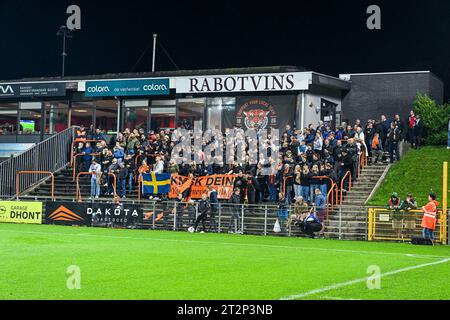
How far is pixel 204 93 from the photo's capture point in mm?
40750

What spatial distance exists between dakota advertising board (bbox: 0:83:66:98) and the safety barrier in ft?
74.8

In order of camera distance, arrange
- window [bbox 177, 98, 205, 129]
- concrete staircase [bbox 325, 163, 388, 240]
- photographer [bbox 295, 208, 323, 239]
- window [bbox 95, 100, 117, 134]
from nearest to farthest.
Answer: concrete staircase [bbox 325, 163, 388, 240], photographer [bbox 295, 208, 323, 239], window [bbox 177, 98, 205, 129], window [bbox 95, 100, 117, 134]

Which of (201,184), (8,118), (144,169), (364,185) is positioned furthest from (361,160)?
(8,118)

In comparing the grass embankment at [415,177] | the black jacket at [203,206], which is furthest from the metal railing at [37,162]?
the grass embankment at [415,177]

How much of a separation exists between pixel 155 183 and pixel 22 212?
5.99 meters

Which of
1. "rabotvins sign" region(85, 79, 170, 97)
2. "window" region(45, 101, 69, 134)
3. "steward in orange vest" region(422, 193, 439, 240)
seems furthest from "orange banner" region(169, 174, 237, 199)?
"window" region(45, 101, 69, 134)

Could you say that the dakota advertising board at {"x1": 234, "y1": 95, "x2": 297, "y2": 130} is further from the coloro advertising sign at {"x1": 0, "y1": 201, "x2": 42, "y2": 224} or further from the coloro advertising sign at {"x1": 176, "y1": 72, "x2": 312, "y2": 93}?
the coloro advertising sign at {"x1": 0, "y1": 201, "x2": 42, "y2": 224}

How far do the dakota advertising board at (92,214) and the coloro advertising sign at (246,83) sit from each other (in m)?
11.0

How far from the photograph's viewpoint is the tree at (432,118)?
39.0 meters

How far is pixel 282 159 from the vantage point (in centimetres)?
3225

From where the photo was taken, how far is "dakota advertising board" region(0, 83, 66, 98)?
43.5m

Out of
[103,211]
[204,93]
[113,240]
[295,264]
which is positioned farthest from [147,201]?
[295,264]

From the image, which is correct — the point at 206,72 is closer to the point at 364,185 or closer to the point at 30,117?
the point at 30,117
